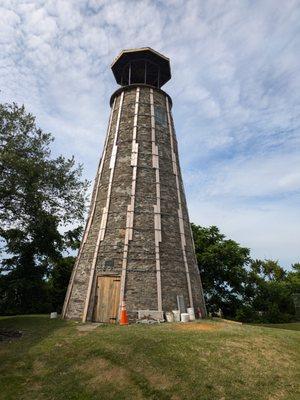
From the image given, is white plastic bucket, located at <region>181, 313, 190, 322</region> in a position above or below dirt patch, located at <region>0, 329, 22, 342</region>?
above

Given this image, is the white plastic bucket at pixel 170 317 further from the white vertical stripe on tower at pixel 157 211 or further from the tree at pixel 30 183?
the tree at pixel 30 183

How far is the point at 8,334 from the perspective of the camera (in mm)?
16234

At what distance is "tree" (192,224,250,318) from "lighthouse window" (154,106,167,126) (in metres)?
14.2

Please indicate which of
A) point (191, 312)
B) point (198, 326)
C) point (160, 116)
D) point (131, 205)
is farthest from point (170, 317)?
point (160, 116)

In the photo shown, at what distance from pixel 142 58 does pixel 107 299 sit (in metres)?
18.4

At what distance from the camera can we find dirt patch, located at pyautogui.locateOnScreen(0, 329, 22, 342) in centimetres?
1542

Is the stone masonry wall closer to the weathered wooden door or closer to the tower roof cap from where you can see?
the weathered wooden door

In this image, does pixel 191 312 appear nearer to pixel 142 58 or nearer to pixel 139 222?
pixel 139 222

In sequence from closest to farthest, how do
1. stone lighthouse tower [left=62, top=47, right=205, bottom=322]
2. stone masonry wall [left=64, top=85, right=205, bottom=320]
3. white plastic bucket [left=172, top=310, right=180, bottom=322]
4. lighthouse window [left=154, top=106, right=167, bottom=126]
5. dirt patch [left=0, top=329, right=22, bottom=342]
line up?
dirt patch [left=0, top=329, right=22, bottom=342] < white plastic bucket [left=172, top=310, right=180, bottom=322] < stone lighthouse tower [left=62, top=47, right=205, bottom=322] < stone masonry wall [left=64, top=85, right=205, bottom=320] < lighthouse window [left=154, top=106, right=167, bottom=126]

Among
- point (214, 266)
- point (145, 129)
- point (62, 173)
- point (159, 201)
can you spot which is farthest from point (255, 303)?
point (62, 173)

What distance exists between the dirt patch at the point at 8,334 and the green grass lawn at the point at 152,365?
2.54ft

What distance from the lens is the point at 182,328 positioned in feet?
48.6

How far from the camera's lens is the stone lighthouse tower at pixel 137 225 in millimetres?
17891

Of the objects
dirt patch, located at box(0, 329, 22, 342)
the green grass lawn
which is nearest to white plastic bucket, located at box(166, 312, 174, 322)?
the green grass lawn
